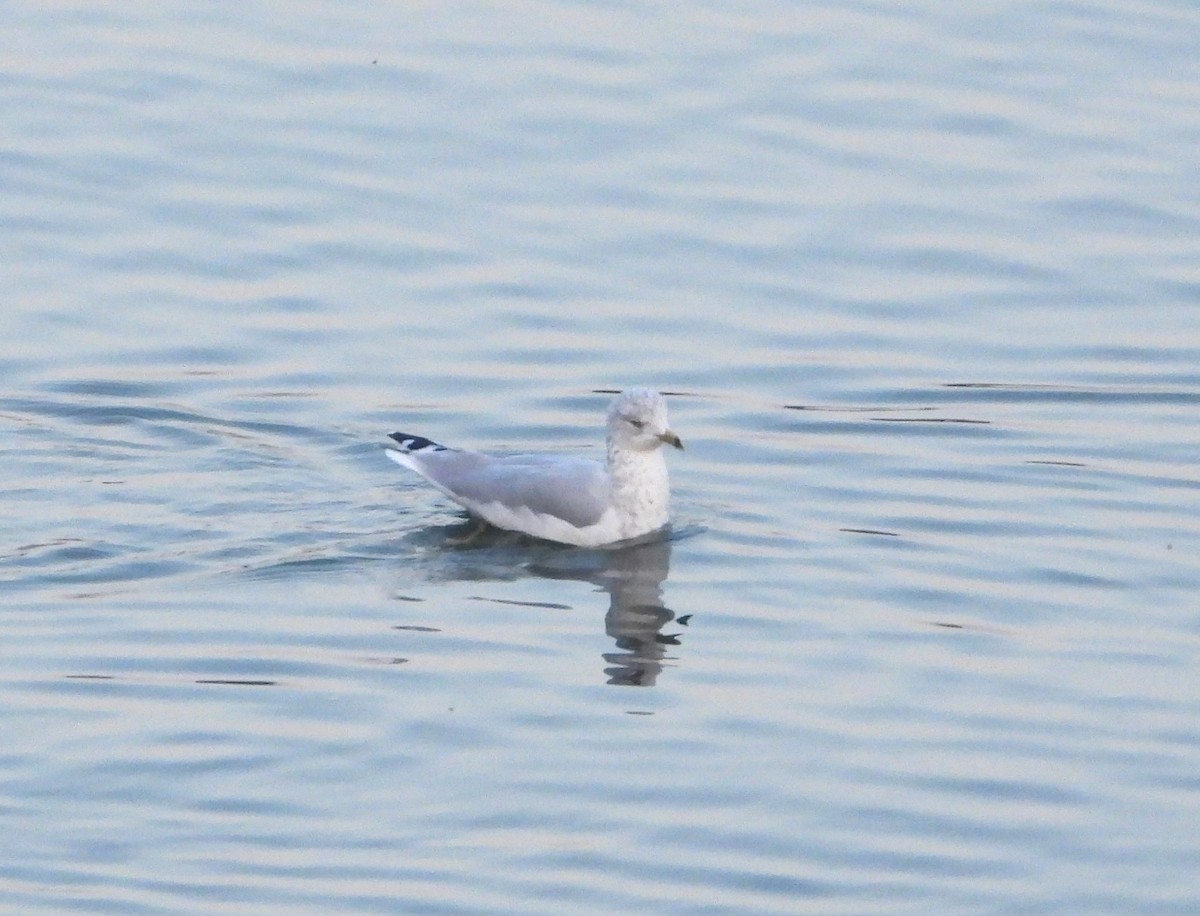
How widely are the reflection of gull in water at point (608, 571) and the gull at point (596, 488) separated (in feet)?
0.36

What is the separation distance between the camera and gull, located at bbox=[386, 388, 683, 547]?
551 inches

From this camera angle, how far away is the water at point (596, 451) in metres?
10.1

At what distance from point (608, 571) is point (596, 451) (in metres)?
1.70

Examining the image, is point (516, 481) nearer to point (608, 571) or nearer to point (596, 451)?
point (608, 571)

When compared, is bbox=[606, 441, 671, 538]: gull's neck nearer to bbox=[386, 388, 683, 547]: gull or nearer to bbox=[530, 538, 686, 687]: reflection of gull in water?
bbox=[386, 388, 683, 547]: gull

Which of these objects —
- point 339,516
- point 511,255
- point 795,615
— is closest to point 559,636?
point 795,615

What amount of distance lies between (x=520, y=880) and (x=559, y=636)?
277 centimetres

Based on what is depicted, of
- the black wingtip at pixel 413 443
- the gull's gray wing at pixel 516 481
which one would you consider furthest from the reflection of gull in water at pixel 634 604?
the black wingtip at pixel 413 443

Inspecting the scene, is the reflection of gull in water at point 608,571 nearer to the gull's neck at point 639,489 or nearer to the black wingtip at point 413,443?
the gull's neck at point 639,489

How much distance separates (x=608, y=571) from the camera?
1366cm

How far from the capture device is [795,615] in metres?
12.6

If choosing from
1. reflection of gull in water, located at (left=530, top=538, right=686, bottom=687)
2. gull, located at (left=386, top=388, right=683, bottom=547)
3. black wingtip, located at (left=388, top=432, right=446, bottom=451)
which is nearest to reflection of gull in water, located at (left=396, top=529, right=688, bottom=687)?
reflection of gull in water, located at (left=530, top=538, right=686, bottom=687)

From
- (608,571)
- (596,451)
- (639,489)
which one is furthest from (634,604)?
(596,451)

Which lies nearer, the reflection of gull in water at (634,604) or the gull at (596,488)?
the reflection of gull in water at (634,604)
